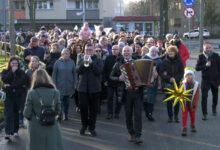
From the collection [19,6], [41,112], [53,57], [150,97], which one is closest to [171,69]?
[150,97]

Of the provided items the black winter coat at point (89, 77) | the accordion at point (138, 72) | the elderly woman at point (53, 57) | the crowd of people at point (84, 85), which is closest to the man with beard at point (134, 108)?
the crowd of people at point (84, 85)

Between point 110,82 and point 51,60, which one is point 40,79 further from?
point 51,60

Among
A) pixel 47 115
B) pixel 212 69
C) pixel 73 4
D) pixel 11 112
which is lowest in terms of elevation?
pixel 11 112

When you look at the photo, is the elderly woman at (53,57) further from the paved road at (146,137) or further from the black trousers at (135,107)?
the black trousers at (135,107)

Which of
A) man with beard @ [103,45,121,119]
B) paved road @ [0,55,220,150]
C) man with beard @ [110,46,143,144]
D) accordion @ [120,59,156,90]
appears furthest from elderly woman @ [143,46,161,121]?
accordion @ [120,59,156,90]

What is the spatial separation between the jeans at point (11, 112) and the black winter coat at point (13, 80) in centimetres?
14

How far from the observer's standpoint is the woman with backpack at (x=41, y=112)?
5.67 metres

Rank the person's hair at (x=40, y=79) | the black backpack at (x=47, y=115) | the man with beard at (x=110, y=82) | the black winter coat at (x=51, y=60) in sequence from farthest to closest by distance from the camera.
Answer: the black winter coat at (x=51, y=60), the man with beard at (x=110, y=82), the person's hair at (x=40, y=79), the black backpack at (x=47, y=115)

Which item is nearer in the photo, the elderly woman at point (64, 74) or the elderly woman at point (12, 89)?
the elderly woman at point (12, 89)

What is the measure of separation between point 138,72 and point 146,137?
1.58m

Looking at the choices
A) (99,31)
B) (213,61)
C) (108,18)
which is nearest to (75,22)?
(108,18)

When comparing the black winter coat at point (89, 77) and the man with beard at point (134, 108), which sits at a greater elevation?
the black winter coat at point (89, 77)

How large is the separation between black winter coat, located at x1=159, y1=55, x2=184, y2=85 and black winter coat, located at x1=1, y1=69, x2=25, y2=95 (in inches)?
136

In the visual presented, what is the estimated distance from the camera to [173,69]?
956 cm
